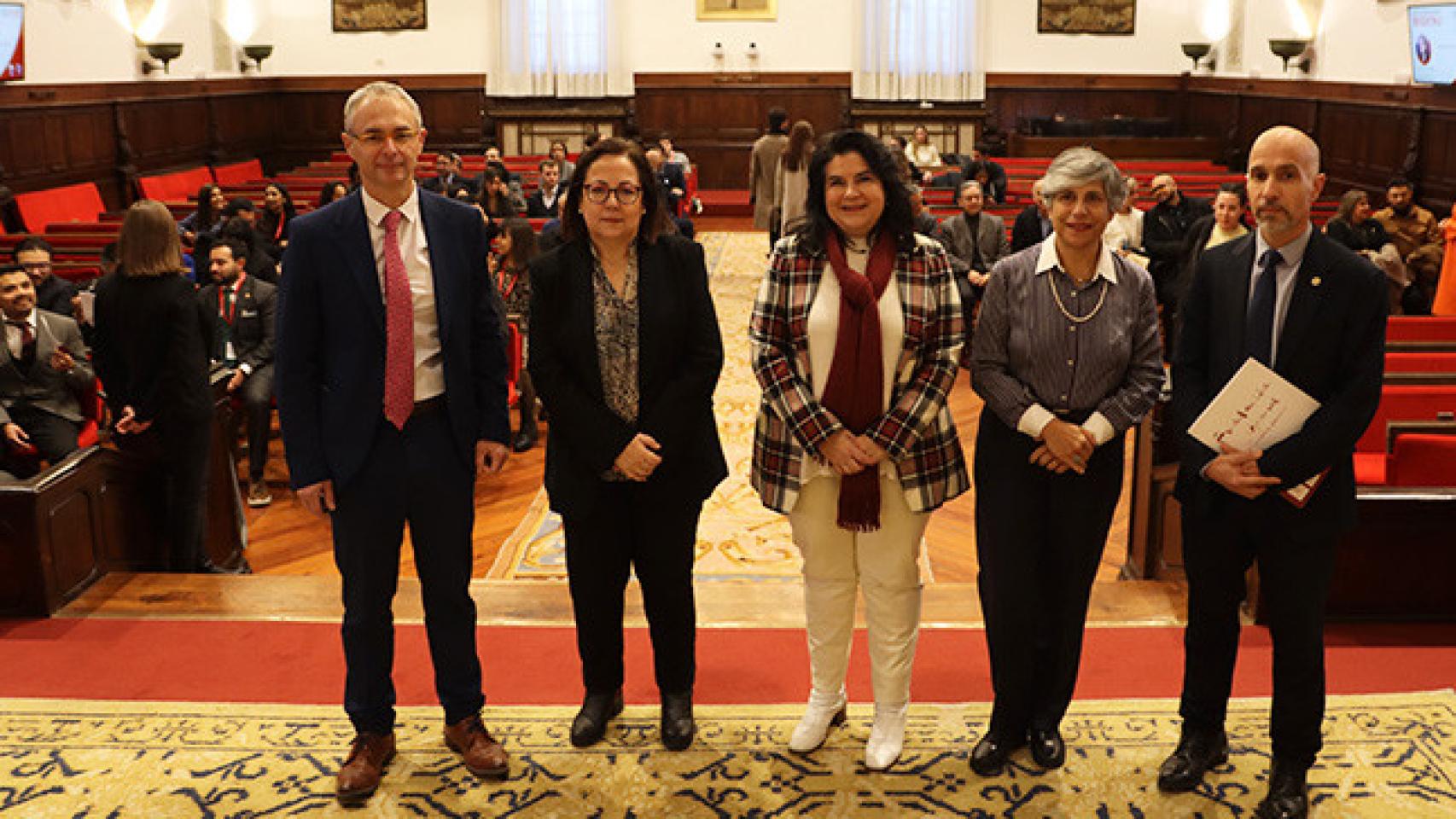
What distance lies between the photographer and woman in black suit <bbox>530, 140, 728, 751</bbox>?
2.92 m

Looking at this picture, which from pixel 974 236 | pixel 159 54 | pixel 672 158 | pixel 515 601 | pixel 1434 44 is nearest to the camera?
pixel 515 601

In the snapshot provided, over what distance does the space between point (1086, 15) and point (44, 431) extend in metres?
15.3

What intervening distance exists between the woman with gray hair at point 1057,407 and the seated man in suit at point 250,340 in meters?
4.66

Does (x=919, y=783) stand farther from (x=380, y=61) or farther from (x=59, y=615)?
(x=380, y=61)

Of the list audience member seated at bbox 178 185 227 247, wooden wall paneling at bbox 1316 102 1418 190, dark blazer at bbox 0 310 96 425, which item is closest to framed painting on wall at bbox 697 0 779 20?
wooden wall paneling at bbox 1316 102 1418 190

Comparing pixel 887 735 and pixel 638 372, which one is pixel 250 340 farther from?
pixel 887 735

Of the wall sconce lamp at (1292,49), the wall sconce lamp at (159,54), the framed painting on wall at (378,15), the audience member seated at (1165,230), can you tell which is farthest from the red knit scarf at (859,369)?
the framed painting on wall at (378,15)

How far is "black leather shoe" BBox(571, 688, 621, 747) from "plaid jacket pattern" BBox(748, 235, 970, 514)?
2.23 ft

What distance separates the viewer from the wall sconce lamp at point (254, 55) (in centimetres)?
1688

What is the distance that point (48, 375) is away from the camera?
17.9 ft

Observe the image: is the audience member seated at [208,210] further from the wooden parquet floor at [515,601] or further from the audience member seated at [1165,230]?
the audience member seated at [1165,230]

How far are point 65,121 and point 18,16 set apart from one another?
1.38 metres

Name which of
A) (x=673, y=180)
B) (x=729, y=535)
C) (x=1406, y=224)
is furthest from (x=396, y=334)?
(x=673, y=180)

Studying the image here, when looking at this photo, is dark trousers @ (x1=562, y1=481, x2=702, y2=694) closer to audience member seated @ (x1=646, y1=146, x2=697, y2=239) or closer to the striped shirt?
the striped shirt
